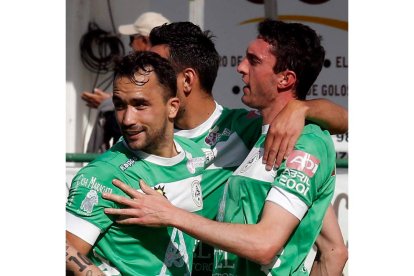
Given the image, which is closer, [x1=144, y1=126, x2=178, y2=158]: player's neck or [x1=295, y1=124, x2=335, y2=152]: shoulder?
[x1=295, y1=124, x2=335, y2=152]: shoulder

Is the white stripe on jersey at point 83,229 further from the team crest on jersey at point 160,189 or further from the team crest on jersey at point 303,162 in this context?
the team crest on jersey at point 303,162

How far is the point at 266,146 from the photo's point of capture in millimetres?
3068


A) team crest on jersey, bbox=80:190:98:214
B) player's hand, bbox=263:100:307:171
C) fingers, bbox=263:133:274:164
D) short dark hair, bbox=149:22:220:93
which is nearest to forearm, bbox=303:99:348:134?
player's hand, bbox=263:100:307:171

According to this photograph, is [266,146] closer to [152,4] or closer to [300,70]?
[300,70]

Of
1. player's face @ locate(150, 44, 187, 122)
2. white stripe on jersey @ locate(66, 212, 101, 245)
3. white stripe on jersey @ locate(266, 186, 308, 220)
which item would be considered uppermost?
player's face @ locate(150, 44, 187, 122)

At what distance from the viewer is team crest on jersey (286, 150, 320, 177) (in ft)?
9.56

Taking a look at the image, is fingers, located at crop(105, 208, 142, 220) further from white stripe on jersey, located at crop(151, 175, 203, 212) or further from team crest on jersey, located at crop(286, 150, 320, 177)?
team crest on jersey, located at crop(286, 150, 320, 177)

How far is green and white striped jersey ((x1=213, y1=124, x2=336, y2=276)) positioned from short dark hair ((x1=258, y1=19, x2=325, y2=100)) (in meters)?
0.22

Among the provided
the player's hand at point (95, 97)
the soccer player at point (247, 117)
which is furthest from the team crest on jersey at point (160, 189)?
the player's hand at point (95, 97)

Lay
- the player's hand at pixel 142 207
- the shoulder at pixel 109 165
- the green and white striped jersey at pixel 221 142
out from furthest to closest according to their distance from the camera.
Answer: the green and white striped jersey at pixel 221 142, the shoulder at pixel 109 165, the player's hand at pixel 142 207

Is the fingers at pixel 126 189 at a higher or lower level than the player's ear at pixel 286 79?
lower

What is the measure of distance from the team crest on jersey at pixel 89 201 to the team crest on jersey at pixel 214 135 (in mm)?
865

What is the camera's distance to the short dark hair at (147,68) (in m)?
3.07
